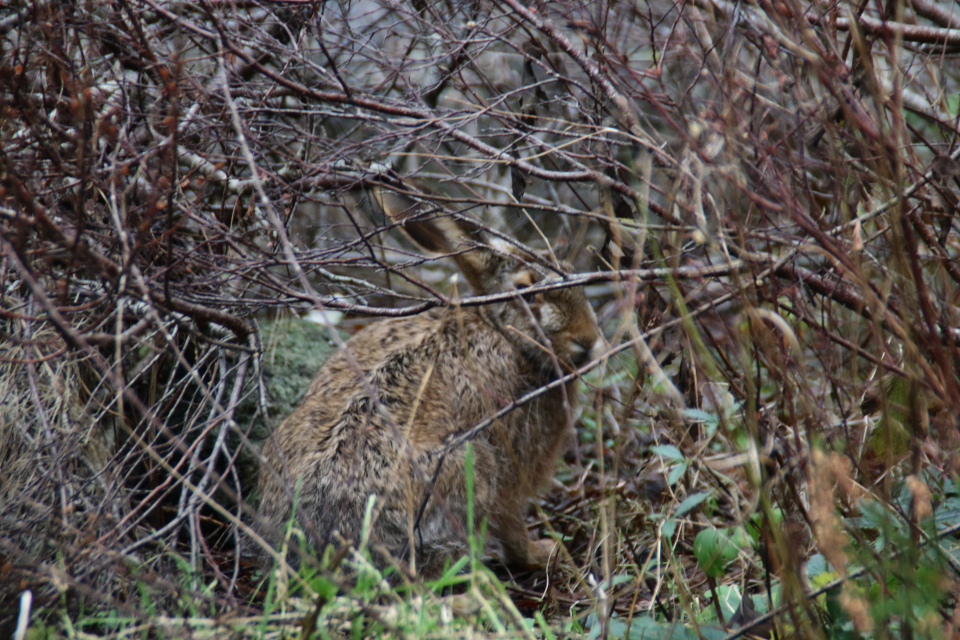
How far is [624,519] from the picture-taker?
3.32 meters

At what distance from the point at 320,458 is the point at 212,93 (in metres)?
1.53

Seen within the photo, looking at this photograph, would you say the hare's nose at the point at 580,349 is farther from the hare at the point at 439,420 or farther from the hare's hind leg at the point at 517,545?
the hare's hind leg at the point at 517,545

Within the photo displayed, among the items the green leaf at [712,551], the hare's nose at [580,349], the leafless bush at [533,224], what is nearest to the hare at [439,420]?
the hare's nose at [580,349]

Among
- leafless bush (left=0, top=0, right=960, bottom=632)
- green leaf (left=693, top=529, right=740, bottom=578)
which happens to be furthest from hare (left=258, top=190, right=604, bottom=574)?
green leaf (left=693, top=529, right=740, bottom=578)

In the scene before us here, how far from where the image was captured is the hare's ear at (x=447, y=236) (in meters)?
3.52

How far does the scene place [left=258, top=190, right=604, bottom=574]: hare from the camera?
10.0 ft

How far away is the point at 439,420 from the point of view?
354 centimetres

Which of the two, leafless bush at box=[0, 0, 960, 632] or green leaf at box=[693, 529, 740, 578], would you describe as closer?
leafless bush at box=[0, 0, 960, 632]

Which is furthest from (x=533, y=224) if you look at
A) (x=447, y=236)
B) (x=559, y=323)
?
(x=559, y=323)

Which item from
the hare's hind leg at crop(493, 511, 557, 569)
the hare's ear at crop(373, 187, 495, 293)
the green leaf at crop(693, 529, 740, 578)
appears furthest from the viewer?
the hare's hind leg at crop(493, 511, 557, 569)

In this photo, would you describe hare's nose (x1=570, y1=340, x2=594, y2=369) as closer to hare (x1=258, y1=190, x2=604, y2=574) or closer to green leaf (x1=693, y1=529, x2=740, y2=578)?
hare (x1=258, y1=190, x2=604, y2=574)

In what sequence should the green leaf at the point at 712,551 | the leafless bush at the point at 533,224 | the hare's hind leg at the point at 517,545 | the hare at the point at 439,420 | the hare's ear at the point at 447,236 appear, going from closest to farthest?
1. the leafless bush at the point at 533,224
2. the green leaf at the point at 712,551
3. the hare at the point at 439,420
4. the hare's ear at the point at 447,236
5. the hare's hind leg at the point at 517,545

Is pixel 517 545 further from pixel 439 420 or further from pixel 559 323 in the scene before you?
pixel 559 323

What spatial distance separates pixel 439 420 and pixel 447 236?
37.4 inches
